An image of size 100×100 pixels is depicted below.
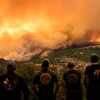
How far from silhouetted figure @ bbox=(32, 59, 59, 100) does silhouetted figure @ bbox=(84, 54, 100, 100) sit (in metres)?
1.86

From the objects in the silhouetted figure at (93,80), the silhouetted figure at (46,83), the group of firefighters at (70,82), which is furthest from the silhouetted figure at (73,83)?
the silhouetted figure at (46,83)

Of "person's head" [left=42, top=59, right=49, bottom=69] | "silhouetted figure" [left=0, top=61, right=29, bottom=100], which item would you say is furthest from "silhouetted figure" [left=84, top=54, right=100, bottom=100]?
"silhouetted figure" [left=0, top=61, right=29, bottom=100]

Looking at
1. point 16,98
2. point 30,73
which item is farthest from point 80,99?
point 30,73

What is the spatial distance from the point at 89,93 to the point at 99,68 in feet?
5.41

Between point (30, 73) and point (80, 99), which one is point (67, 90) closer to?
point (80, 99)

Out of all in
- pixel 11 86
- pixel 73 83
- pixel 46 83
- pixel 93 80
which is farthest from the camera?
pixel 73 83

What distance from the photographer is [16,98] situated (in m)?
15.7

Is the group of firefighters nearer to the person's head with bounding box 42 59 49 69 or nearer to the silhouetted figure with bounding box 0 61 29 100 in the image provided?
the person's head with bounding box 42 59 49 69

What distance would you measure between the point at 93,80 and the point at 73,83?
130 centimetres

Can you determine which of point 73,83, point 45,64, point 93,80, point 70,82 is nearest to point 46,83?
point 45,64

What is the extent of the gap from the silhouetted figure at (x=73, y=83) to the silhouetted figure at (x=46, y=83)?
1.22 m

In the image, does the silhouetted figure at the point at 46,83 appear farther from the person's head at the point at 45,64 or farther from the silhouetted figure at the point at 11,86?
the silhouetted figure at the point at 11,86

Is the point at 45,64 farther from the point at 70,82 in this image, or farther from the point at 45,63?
the point at 70,82

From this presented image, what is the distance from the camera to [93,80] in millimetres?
18422
